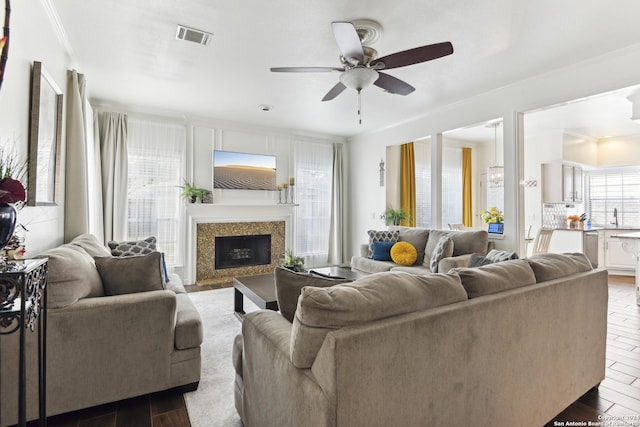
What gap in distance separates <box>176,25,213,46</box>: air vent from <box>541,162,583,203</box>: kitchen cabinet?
6.45 meters

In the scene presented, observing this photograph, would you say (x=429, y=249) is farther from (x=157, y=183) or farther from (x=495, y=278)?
(x=157, y=183)

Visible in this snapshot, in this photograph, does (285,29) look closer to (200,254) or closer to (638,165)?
(200,254)

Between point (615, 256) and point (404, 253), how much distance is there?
4.72 m

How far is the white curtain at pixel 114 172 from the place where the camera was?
4.53 metres

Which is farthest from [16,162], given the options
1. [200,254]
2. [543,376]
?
[200,254]

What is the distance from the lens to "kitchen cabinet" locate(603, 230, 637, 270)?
5918 millimetres

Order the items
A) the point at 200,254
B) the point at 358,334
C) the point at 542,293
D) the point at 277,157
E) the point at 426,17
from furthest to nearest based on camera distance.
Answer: the point at 277,157 < the point at 200,254 < the point at 426,17 < the point at 542,293 < the point at 358,334

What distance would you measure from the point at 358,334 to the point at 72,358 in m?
1.72

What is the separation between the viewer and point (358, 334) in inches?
41.7

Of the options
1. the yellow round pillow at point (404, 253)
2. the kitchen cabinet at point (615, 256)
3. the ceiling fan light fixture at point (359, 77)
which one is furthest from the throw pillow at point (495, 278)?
the kitchen cabinet at point (615, 256)

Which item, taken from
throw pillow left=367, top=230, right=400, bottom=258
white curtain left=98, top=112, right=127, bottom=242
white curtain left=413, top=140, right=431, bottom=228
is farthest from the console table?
white curtain left=413, top=140, right=431, bottom=228

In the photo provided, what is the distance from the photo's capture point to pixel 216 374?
7.81 ft

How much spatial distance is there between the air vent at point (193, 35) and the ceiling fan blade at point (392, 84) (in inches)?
59.8

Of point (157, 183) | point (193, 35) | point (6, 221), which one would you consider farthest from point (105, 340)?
point (157, 183)
